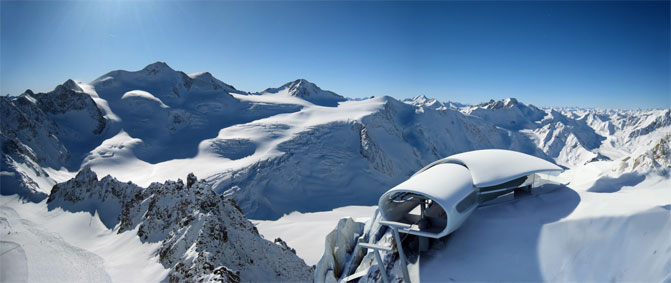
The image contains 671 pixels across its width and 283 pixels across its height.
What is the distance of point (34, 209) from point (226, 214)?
27733mm

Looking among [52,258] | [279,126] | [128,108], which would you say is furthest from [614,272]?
[128,108]

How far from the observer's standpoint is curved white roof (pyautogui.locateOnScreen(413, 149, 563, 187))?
43.8 ft

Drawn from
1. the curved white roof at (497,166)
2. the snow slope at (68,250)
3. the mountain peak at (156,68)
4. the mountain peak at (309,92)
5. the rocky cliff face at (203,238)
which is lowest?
the snow slope at (68,250)

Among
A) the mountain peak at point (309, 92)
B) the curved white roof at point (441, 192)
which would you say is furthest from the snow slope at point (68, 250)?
the mountain peak at point (309, 92)

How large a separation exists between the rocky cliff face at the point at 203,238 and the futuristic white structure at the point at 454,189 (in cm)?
875

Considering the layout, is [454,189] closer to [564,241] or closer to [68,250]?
[564,241]

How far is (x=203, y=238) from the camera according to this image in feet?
52.2

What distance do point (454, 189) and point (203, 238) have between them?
13.0m

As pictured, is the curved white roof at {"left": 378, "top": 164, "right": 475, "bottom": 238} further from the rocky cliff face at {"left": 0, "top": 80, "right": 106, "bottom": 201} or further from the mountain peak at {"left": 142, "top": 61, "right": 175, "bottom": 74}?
the mountain peak at {"left": 142, "top": 61, "right": 175, "bottom": 74}

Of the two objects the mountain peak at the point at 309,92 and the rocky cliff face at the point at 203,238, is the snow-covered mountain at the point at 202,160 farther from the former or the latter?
the mountain peak at the point at 309,92

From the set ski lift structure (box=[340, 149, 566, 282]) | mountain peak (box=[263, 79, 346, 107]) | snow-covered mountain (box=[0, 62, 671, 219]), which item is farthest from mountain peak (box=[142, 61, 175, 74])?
ski lift structure (box=[340, 149, 566, 282])

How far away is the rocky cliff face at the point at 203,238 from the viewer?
49.5 feet

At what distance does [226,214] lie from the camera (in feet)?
64.8

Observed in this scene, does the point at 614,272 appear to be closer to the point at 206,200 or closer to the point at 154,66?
the point at 206,200
